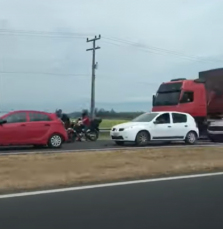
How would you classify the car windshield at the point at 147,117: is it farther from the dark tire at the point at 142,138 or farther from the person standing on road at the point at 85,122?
the person standing on road at the point at 85,122

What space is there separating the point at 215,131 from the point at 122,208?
1758cm

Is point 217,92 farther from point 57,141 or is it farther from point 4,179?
point 4,179

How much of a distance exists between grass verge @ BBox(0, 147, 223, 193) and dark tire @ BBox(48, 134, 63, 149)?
4.40 meters


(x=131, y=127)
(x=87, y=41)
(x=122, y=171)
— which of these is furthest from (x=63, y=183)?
(x=87, y=41)

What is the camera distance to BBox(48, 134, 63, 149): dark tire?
1833 centimetres

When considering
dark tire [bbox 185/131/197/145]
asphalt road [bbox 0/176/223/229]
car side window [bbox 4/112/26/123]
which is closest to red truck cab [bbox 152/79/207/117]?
dark tire [bbox 185/131/197/145]

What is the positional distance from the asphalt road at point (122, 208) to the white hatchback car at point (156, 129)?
33.4ft

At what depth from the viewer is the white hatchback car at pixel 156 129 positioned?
19.9 metres

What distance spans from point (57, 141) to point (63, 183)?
8.71 metres

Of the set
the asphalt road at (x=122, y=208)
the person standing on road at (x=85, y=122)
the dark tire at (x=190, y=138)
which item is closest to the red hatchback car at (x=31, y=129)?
the person standing on road at (x=85, y=122)

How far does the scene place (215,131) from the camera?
24328mm

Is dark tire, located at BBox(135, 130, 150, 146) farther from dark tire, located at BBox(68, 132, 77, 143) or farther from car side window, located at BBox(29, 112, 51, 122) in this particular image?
dark tire, located at BBox(68, 132, 77, 143)

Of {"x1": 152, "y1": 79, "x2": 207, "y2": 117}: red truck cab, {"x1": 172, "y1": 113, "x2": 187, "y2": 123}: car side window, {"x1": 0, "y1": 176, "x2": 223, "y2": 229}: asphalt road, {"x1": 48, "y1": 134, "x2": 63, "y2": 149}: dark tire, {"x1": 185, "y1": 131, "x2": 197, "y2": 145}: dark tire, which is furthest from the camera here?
{"x1": 152, "y1": 79, "x2": 207, "y2": 117}: red truck cab

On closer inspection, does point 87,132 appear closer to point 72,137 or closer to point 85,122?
point 85,122
